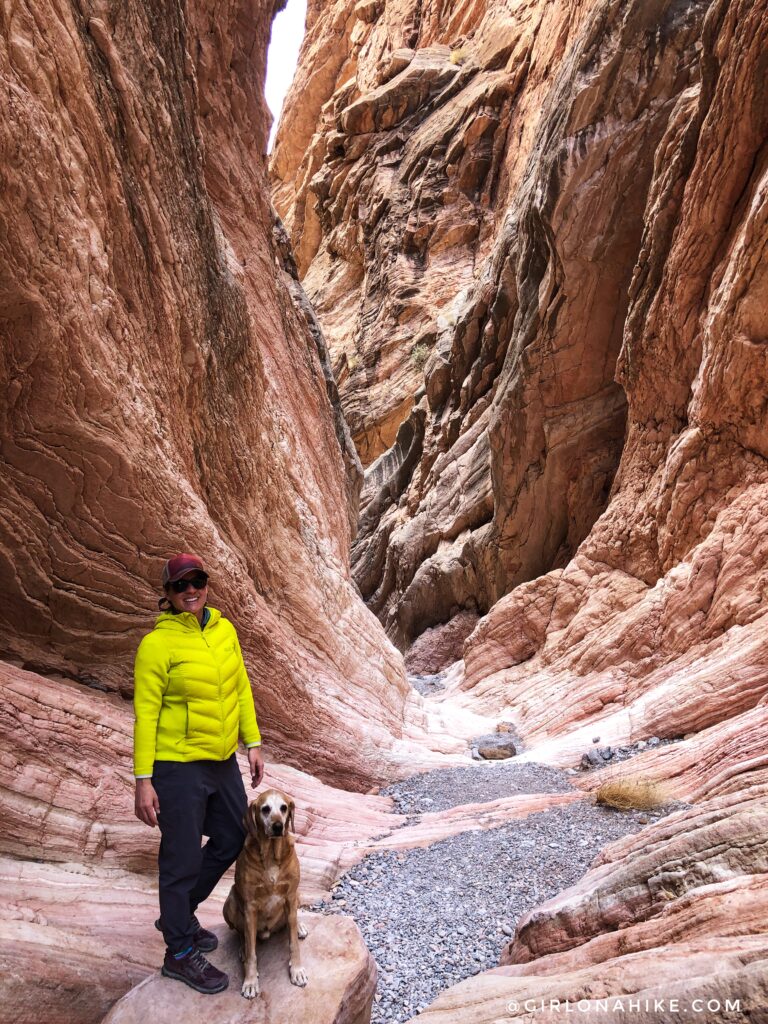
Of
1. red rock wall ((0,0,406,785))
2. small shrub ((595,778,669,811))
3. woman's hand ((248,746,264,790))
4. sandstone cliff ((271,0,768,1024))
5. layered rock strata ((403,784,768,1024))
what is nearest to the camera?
layered rock strata ((403,784,768,1024))

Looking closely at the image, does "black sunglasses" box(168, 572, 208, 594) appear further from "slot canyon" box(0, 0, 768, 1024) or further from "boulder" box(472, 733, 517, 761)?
"boulder" box(472, 733, 517, 761)

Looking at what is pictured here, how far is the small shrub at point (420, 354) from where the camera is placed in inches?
1257

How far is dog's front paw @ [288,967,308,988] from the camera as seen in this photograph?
11.0 feet

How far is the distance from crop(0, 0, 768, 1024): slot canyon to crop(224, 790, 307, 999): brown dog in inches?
6.9

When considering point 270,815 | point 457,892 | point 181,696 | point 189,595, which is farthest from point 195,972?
point 457,892

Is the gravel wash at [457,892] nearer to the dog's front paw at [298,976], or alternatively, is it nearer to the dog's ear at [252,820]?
the dog's front paw at [298,976]

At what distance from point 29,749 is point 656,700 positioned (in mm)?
8426

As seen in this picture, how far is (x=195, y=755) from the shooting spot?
3.48m

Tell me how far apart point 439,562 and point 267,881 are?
62.1ft

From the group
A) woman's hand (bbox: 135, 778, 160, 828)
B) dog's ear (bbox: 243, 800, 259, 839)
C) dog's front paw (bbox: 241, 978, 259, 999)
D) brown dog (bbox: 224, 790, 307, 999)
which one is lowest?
dog's front paw (bbox: 241, 978, 259, 999)

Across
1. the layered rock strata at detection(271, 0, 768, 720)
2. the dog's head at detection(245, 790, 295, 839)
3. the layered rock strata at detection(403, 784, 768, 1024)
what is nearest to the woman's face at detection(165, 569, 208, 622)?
the dog's head at detection(245, 790, 295, 839)

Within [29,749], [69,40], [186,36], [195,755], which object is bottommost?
[29,749]

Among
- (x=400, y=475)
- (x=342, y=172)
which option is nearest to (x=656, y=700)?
(x=400, y=475)

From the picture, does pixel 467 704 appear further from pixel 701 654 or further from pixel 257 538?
pixel 257 538
